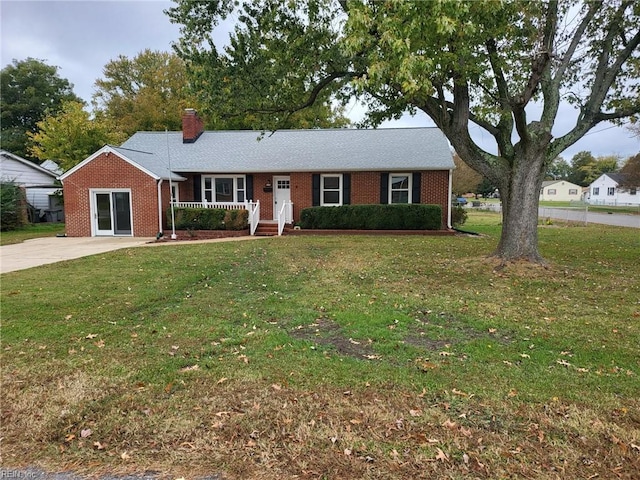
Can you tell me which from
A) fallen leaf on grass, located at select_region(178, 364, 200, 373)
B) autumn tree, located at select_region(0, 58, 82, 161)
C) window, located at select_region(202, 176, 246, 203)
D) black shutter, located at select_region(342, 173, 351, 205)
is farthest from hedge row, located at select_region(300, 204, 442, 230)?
autumn tree, located at select_region(0, 58, 82, 161)

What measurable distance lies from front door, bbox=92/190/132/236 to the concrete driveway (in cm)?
83

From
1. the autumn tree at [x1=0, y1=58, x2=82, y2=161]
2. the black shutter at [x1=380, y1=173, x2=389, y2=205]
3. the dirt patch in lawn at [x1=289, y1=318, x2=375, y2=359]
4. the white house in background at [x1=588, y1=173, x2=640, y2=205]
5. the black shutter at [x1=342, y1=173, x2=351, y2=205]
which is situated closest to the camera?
the dirt patch in lawn at [x1=289, y1=318, x2=375, y2=359]

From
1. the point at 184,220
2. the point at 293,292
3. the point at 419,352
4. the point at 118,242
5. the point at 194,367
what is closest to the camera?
the point at 194,367

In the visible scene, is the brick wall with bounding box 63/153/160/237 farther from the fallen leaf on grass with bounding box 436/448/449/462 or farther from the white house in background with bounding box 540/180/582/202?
the white house in background with bounding box 540/180/582/202

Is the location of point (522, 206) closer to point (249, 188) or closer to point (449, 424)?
point (449, 424)

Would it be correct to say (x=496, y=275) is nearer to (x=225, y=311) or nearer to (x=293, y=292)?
(x=293, y=292)

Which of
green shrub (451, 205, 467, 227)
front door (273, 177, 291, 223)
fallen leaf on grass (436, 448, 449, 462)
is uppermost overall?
front door (273, 177, 291, 223)

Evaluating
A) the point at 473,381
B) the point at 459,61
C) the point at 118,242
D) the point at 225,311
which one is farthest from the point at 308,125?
the point at 473,381

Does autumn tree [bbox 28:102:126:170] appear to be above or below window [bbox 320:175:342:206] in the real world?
above

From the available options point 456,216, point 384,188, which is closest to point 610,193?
point 456,216

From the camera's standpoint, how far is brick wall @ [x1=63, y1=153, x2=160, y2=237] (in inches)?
635

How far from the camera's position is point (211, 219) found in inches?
625

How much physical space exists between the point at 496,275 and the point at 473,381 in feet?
15.6

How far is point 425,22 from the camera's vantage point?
→ 5652mm
